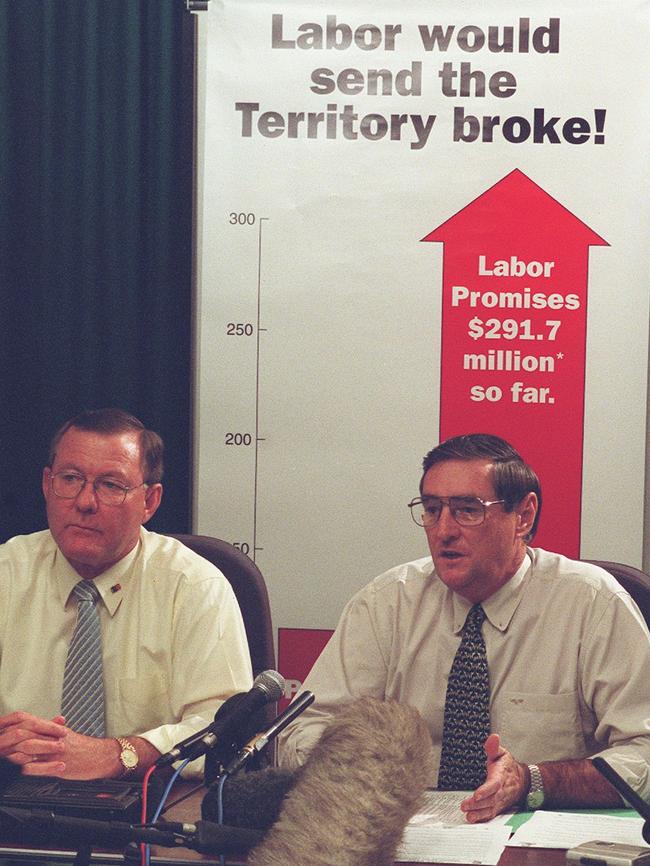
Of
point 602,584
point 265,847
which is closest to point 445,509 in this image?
point 602,584

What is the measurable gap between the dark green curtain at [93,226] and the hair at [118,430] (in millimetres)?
836

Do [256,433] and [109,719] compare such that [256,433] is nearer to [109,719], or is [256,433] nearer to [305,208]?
[305,208]

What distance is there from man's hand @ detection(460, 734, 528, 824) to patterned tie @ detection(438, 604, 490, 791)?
332 millimetres

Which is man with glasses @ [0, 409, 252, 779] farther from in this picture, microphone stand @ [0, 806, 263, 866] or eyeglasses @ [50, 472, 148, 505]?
microphone stand @ [0, 806, 263, 866]

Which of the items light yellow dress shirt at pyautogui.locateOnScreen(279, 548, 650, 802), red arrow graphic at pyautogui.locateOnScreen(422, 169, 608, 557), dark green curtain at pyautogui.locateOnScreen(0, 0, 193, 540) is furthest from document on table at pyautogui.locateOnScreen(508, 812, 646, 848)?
dark green curtain at pyautogui.locateOnScreen(0, 0, 193, 540)

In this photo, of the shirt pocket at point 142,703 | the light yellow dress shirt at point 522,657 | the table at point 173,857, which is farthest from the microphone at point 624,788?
the shirt pocket at point 142,703

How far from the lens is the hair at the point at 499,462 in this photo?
264 centimetres

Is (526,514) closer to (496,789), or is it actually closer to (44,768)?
(496,789)

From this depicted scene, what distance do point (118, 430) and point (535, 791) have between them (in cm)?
119

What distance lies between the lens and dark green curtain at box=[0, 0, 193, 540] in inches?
143

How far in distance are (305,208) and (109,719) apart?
57.7 inches

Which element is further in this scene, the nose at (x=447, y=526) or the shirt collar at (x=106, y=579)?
the shirt collar at (x=106, y=579)

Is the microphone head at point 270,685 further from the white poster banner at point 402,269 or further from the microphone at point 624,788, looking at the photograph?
the white poster banner at point 402,269

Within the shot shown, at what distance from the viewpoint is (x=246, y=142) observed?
334 centimetres
